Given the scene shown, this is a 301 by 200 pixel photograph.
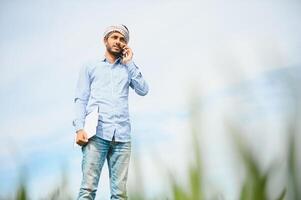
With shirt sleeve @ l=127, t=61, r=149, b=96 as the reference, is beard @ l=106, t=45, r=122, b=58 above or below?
above

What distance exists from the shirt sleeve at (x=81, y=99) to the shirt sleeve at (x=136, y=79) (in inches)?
6.3

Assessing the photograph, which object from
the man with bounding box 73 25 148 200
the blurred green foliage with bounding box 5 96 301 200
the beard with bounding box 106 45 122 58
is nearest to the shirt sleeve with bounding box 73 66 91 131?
the man with bounding box 73 25 148 200

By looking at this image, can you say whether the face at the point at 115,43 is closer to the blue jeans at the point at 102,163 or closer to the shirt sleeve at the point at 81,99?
the shirt sleeve at the point at 81,99

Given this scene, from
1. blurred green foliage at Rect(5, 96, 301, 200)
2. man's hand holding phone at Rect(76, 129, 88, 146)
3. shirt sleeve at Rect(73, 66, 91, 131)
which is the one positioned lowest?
man's hand holding phone at Rect(76, 129, 88, 146)

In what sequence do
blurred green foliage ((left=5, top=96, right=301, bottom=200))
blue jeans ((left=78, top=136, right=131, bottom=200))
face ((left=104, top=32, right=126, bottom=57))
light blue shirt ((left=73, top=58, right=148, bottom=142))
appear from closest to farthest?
blurred green foliage ((left=5, top=96, right=301, bottom=200)) → blue jeans ((left=78, top=136, right=131, bottom=200)) → light blue shirt ((left=73, top=58, right=148, bottom=142)) → face ((left=104, top=32, right=126, bottom=57))

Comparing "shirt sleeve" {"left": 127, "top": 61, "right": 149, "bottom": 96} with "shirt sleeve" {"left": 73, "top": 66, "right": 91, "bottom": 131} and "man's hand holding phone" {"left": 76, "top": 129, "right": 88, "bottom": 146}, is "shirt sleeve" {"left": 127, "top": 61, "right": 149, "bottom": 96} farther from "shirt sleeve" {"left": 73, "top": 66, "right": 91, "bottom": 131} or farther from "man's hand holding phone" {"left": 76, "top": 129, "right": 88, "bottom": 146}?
"man's hand holding phone" {"left": 76, "top": 129, "right": 88, "bottom": 146}

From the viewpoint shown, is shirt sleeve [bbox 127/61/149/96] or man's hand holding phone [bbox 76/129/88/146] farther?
shirt sleeve [bbox 127/61/149/96]

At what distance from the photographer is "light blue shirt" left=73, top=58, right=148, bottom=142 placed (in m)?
1.47

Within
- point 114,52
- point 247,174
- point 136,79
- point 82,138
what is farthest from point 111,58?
point 247,174

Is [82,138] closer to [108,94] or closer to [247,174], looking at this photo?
[108,94]

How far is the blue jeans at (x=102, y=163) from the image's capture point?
1368 mm

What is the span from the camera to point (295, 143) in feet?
0.74

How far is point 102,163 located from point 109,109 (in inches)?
7.8

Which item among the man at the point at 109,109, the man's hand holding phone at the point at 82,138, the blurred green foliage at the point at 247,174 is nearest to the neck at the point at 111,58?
the man at the point at 109,109
